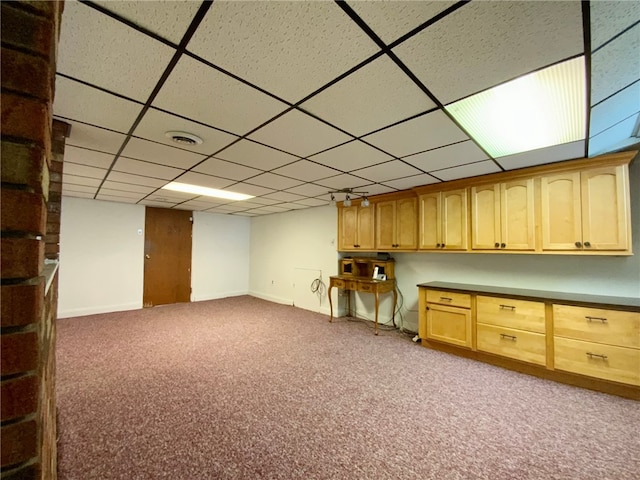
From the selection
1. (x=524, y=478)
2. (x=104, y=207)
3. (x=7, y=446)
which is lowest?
(x=524, y=478)

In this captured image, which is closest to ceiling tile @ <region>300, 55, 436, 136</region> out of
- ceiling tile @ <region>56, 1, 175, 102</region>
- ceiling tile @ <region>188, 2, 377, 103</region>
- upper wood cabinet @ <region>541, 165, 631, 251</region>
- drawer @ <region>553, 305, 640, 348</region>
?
ceiling tile @ <region>188, 2, 377, 103</region>

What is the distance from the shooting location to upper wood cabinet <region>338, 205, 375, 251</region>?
14.9 ft

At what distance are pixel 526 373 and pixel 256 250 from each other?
5986 mm

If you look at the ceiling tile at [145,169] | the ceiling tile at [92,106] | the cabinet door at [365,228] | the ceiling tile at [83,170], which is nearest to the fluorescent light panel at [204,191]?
the ceiling tile at [145,169]

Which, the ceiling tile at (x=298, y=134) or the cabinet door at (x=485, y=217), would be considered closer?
the ceiling tile at (x=298, y=134)

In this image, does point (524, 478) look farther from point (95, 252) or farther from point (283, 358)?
point (95, 252)

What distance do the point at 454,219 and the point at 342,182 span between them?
5.18 ft

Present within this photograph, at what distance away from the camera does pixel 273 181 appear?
3.54 m

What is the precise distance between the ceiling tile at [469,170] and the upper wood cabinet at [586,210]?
0.57m

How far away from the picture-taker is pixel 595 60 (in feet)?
4.32

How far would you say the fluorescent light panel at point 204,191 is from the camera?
387 cm

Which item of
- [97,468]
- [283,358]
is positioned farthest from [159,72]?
[283,358]

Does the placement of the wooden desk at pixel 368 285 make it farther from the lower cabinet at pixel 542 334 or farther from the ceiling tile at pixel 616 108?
the ceiling tile at pixel 616 108

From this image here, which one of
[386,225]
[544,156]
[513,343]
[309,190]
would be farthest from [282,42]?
[513,343]
